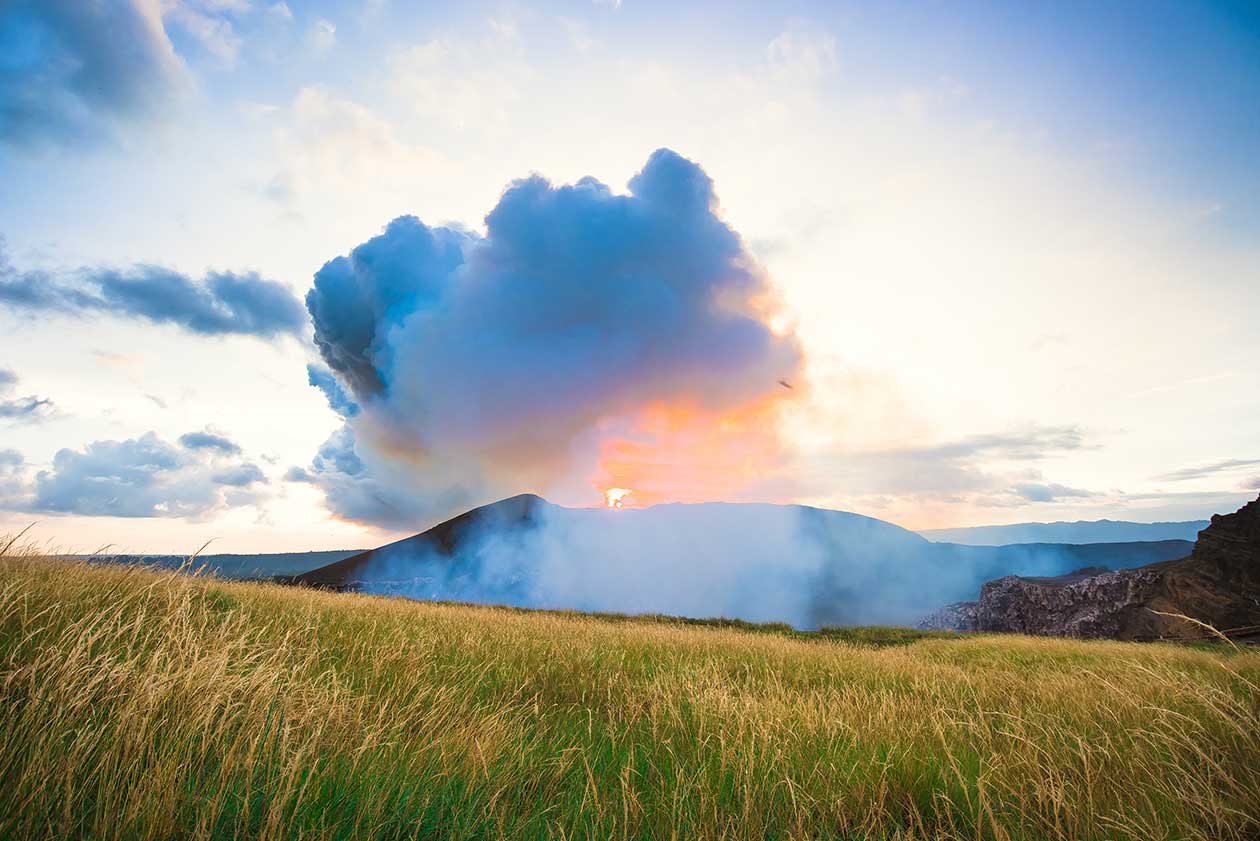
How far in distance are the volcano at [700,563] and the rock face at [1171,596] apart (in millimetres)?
86126

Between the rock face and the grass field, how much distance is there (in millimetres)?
17355

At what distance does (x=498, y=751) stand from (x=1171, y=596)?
33774mm

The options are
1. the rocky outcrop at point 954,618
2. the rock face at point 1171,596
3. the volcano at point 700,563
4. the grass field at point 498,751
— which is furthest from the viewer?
the volcano at point 700,563

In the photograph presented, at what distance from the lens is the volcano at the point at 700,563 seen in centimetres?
12594

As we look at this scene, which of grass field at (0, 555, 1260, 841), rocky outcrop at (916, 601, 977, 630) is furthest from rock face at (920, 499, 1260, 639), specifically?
grass field at (0, 555, 1260, 841)

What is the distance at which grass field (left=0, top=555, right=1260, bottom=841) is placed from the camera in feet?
7.17

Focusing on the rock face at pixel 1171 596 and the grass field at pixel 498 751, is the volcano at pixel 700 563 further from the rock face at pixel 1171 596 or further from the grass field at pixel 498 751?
the grass field at pixel 498 751

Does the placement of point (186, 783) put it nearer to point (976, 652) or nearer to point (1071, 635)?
point (976, 652)

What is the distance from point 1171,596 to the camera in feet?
81.3

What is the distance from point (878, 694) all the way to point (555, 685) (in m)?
3.69

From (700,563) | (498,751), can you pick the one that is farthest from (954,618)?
(700,563)

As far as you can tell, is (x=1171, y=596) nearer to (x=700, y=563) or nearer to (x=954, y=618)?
(x=954, y=618)

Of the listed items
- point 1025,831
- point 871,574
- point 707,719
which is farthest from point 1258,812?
point 871,574

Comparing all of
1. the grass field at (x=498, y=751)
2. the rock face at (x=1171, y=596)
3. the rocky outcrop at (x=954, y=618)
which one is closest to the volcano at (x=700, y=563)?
the rocky outcrop at (x=954, y=618)
